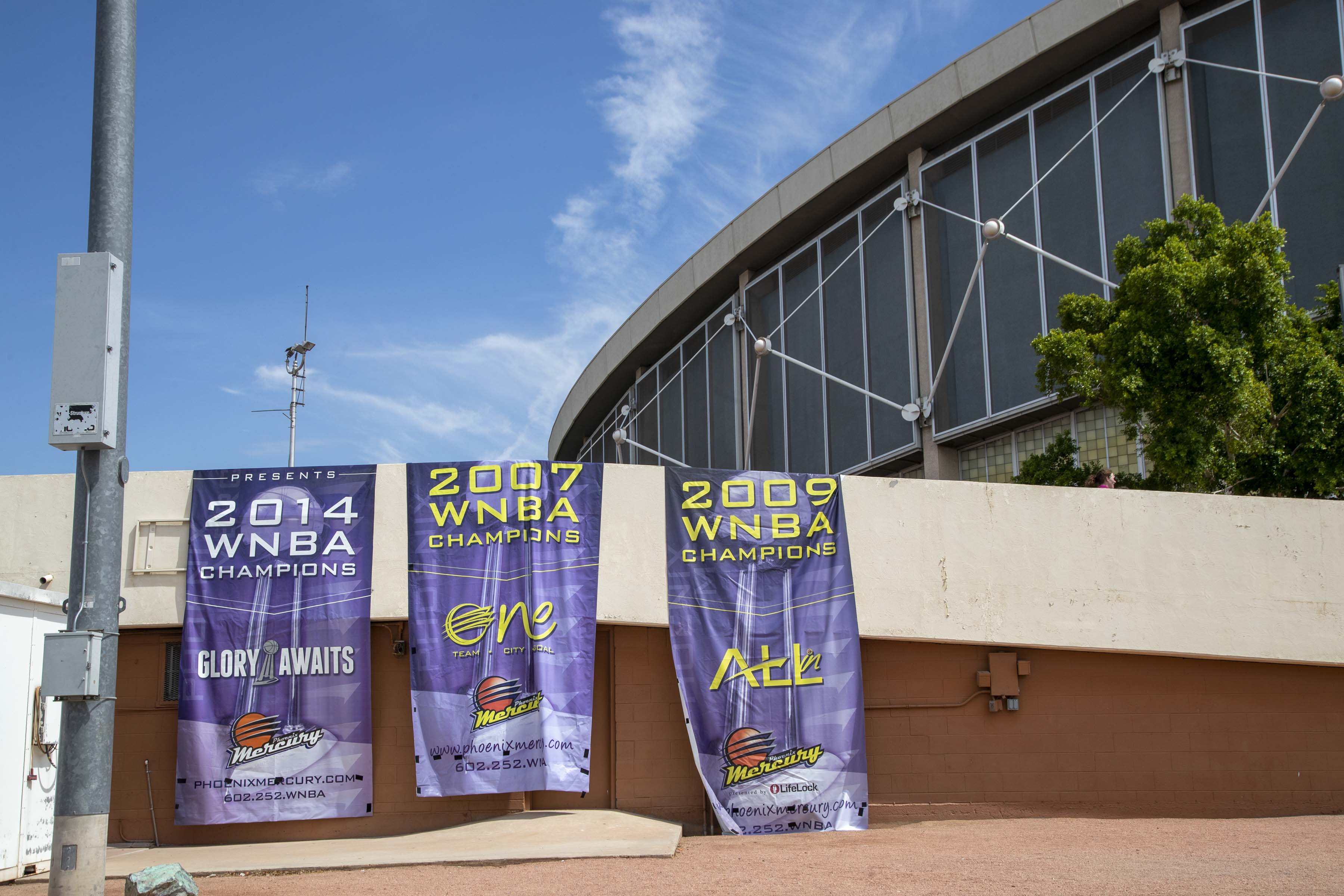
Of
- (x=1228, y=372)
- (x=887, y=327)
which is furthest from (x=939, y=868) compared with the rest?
(x=887, y=327)

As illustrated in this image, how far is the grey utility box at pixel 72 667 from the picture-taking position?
646cm

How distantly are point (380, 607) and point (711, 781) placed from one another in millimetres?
4058

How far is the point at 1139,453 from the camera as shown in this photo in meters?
19.4

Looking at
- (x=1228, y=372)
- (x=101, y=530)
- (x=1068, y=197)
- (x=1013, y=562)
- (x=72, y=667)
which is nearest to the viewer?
(x=72, y=667)

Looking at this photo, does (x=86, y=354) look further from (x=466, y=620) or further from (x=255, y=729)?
(x=255, y=729)

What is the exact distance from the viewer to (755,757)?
12.3 metres

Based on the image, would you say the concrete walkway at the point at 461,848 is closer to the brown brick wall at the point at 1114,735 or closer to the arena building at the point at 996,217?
the brown brick wall at the point at 1114,735

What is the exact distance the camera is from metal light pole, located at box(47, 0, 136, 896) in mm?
6508

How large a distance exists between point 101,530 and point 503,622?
5910 millimetres

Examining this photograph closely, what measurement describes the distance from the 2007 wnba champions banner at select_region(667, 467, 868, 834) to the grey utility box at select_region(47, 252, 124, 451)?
6.97 meters

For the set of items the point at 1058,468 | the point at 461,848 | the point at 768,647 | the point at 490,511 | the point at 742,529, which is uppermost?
the point at 1058,468

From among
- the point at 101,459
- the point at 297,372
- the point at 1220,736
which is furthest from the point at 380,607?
the point at 297,372

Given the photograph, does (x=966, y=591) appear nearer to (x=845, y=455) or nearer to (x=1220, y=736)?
(x=1220, y=736)

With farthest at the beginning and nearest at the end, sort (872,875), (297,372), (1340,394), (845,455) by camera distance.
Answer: (297,372) < (845,455) < (1340,394) < (872,875)
